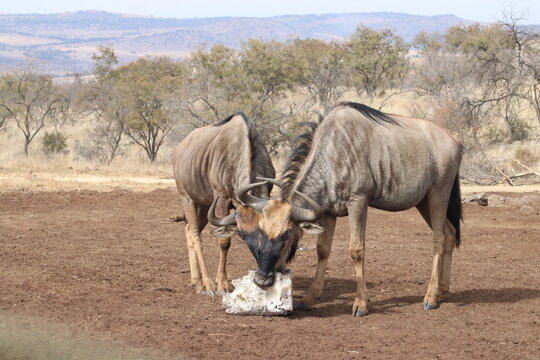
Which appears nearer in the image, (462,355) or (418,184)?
(462,355)

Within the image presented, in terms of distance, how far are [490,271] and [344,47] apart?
39872 mm

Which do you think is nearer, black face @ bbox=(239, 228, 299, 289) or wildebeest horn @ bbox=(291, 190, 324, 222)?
→ black face @ bbox=(239, 228, 299, 289)

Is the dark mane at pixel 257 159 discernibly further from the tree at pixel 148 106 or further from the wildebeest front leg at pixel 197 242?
the tree at pixel 148 106

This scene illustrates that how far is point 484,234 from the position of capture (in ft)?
45.4

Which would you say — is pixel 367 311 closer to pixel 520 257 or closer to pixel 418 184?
pixel 418 184

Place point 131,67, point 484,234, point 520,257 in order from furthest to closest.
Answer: point 131,67, point 484,234, point 520,257

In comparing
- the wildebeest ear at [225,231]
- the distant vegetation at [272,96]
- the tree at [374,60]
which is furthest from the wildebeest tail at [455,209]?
the tree at [374,60]

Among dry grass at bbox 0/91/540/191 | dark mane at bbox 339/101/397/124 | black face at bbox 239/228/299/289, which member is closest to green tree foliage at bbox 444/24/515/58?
dry grass at bbox 0/91/540/191

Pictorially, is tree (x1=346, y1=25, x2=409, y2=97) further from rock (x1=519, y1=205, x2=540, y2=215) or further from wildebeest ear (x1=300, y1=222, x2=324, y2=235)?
wildebeest ear (x1=300, y1=222, x2=324, y2=235)

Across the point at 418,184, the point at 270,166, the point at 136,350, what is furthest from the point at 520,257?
the point at 136,350

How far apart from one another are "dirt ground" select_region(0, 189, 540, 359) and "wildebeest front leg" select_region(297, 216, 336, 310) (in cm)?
20

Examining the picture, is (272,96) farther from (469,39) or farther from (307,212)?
(469,39)

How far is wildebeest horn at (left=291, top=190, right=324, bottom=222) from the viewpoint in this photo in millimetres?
7989

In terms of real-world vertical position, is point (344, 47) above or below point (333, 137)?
below
